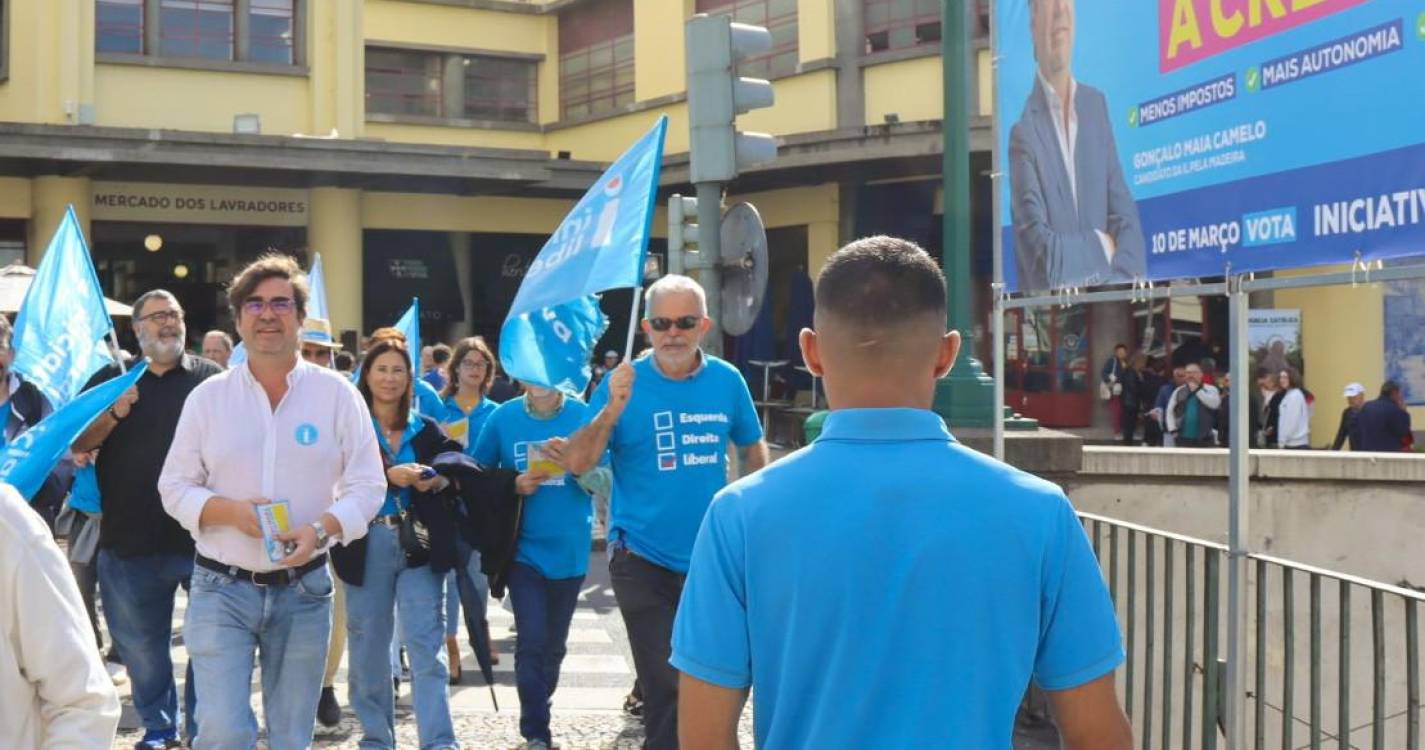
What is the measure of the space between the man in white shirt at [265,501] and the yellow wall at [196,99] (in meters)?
23.4

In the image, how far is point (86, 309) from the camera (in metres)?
7.37

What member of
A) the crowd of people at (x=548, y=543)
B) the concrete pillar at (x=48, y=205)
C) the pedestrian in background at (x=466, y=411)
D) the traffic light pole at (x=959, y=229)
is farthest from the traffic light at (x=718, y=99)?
the concrete pillar at (x=48, y=205)

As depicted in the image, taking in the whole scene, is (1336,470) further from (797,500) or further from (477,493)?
(797,500)

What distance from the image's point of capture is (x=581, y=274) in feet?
22.0

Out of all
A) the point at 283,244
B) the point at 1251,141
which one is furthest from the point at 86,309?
the point at 283,244

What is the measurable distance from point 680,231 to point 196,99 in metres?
20.2

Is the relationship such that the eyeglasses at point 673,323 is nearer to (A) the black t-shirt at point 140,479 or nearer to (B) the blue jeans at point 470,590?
(B) the blue jeans at point 470,590

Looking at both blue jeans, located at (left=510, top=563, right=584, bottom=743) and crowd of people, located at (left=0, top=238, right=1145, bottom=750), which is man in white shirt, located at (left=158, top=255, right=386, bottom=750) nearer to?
crowd of people, located at (left=0, top=238, right=1145, bottom=750)

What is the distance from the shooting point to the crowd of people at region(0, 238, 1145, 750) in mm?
2352

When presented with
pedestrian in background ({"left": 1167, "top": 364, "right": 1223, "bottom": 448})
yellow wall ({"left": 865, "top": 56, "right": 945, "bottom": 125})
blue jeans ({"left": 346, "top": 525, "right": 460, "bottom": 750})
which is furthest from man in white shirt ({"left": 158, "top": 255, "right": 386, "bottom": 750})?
yellow wall ({"left": 865, "top": 56, "right": 945, "bottom": 125})

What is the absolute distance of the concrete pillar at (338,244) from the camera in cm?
2841

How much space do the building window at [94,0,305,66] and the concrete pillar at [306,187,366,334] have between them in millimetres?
2462

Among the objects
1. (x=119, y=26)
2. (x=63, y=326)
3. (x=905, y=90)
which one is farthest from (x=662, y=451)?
(x=119, y=26)

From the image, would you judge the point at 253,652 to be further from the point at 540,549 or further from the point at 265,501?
the point at 540,549
